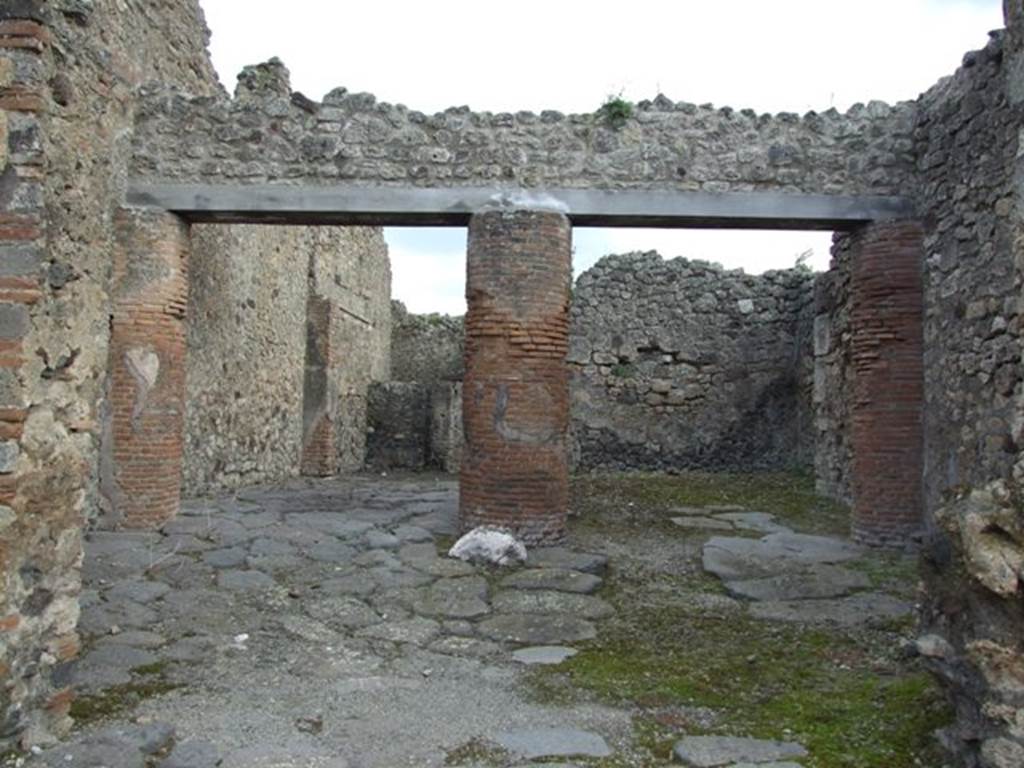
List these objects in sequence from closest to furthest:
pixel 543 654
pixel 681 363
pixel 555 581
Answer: pixel 543 654 → pixel 555 581 → pixel 681 363

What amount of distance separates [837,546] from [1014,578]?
4871 mm

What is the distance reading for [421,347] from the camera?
18922 millimetres

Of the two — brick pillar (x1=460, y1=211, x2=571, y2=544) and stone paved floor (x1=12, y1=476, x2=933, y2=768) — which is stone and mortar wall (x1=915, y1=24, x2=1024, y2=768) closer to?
stone paved floor (x1=12, y1=476, x2=933, y2=768)

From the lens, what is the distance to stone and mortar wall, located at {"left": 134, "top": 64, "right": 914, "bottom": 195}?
27.0 feet

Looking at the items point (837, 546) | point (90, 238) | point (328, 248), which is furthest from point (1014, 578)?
point (328, 248)

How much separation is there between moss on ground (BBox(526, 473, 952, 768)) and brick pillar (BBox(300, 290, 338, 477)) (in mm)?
7339

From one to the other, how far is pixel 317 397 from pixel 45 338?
10104mm

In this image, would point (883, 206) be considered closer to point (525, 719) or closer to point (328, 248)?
point (525, 719)

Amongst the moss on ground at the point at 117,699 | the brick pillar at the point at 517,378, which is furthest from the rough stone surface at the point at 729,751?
the brick pillar at the point at 517,378

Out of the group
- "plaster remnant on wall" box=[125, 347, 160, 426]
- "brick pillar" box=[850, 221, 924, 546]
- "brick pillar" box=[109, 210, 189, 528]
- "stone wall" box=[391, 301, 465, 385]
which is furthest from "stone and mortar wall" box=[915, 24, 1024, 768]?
"stone wall" box=[391, 301, 465, 385]

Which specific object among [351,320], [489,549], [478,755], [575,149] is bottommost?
[478,755]

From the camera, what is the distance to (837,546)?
7848 mm

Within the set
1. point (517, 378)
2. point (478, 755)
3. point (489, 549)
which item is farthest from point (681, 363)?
point (478, 755)

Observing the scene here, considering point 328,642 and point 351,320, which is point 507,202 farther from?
point 351,320
